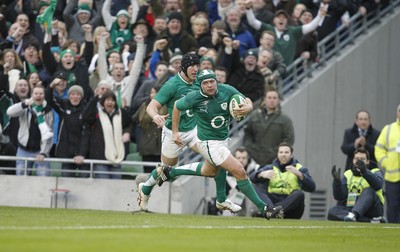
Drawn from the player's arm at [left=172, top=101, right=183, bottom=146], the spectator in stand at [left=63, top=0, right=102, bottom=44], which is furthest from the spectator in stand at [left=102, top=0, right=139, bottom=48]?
the player's arm at [left=172, top=101, right=183, bottom=146]

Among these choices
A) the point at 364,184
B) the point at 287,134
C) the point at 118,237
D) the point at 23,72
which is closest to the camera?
the point at 118,237

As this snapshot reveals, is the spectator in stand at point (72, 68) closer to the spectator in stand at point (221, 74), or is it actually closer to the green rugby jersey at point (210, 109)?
the spectator in stand at point (221, 74)

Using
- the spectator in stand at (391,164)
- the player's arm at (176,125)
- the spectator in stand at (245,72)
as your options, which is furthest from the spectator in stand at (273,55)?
the player's arm at (176,125)

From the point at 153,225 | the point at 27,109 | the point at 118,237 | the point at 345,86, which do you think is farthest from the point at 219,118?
the point at 345,86

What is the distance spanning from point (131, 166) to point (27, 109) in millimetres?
2082

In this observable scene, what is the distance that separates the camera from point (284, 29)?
23672mm

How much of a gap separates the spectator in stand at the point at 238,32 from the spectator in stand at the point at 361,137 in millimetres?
2625

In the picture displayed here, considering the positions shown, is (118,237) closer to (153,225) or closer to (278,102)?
(153,225)

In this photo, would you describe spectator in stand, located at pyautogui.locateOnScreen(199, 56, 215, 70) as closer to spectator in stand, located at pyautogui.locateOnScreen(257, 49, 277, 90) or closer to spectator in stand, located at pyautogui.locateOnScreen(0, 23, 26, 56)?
spectator in stand, located at pyautogui.locateOnScreen(257, 49, 277, 90)

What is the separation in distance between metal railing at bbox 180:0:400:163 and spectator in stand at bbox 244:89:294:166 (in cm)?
78

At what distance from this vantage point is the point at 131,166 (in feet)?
71.9

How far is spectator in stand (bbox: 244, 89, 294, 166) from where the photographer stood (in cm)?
2172

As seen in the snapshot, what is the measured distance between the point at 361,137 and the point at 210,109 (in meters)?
5.62

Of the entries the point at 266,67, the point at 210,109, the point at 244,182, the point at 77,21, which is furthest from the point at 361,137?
the point at 77,21
